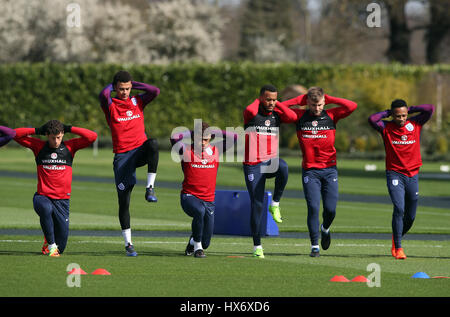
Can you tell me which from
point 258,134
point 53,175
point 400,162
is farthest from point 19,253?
point 400,162

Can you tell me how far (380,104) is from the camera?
4850 centimetres

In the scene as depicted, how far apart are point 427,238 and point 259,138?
5.01 meters

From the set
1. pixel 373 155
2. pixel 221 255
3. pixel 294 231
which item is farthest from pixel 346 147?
pixel 221 255

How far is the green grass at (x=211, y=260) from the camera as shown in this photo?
34.8ft

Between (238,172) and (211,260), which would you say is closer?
(211,260)

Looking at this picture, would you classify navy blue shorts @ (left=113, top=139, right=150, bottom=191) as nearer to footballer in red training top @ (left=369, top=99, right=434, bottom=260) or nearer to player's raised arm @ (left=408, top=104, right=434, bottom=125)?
footballer in red training top @ (left=369, top=99, right=434, bottom=260)

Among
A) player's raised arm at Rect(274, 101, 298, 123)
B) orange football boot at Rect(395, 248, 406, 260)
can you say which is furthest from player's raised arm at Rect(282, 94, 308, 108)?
orange football boot at Rect(395, 248, 406, 260)

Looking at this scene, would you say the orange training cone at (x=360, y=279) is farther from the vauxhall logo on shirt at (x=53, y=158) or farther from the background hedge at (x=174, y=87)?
the background hedge at (x=174, y=87)

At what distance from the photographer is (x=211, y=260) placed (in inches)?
518

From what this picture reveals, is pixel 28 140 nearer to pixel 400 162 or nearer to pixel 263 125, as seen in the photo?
pixel 263 125

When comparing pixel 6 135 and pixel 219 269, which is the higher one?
pixel 6 135

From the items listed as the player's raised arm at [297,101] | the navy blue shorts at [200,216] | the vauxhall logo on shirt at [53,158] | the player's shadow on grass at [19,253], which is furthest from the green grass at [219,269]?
the player's raised arm at [297,101]

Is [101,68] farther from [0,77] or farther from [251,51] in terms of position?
[251,51]

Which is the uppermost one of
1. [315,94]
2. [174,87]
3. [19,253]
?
[315,94]
